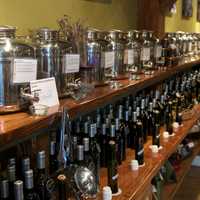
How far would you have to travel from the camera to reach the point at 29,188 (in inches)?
44.9

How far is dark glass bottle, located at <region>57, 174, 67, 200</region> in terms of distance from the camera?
1.22 m

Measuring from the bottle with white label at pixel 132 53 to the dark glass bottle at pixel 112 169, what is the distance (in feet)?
1.70

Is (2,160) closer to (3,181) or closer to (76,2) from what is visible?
(3,181)

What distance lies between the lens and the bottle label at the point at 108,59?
5.40 ft

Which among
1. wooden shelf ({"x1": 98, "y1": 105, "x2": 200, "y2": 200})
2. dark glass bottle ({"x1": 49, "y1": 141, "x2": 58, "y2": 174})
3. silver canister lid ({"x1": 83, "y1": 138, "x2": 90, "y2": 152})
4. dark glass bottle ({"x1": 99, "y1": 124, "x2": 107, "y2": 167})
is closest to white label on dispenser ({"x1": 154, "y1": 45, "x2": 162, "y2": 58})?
wooden shelf ({"x1": 98, "y1": 105, "x2": 200, "y2": 200})

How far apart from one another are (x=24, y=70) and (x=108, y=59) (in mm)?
612

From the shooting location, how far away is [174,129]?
2.49 m

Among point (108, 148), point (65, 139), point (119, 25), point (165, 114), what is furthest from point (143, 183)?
point (119, 25)

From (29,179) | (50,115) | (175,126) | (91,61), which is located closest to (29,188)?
(29,179)

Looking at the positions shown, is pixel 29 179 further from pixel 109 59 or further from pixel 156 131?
pixel 156 131

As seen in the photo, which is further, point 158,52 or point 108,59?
point 158,52

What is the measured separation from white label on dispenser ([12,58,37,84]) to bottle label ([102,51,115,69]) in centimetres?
52

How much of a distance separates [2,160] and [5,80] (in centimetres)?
44

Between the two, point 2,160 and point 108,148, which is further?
point 108,148
